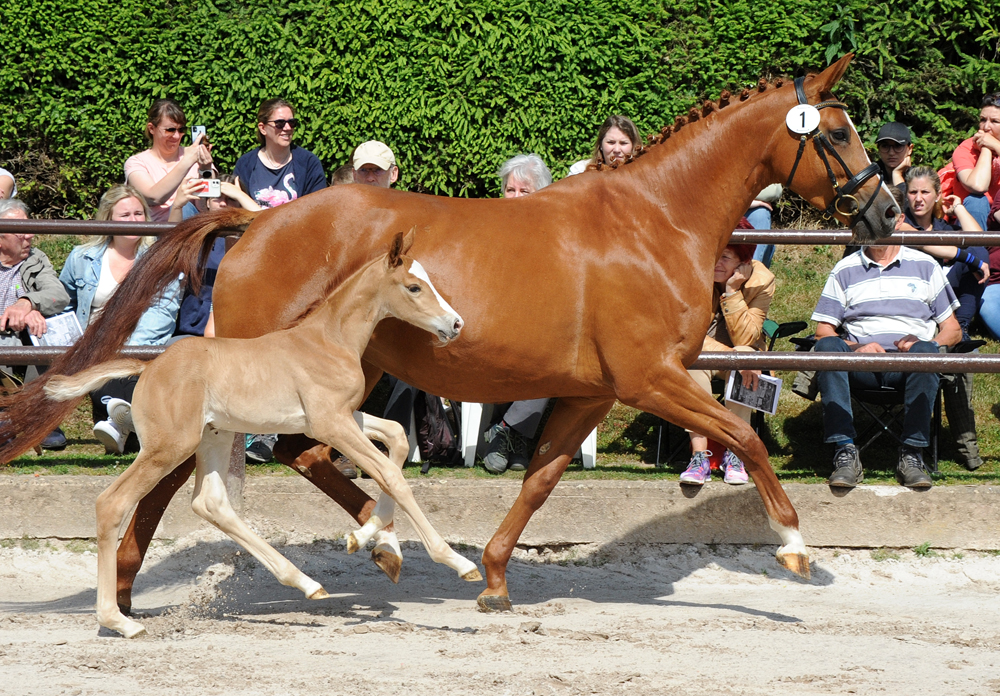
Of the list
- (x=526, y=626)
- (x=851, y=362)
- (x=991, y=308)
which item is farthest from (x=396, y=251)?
(x=991, y=308)

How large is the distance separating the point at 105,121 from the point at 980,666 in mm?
7648

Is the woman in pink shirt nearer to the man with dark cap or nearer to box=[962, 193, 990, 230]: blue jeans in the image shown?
box=[962, 193, 990, 230]: blue jeans

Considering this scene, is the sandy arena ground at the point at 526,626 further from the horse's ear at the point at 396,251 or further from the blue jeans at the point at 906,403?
the horse's ear at the point at 396,251

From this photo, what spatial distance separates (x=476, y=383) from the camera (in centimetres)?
490

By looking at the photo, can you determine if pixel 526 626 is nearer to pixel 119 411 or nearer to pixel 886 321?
pixel 119 411

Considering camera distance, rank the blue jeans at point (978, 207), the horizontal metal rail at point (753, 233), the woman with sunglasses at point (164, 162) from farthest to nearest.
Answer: the blue jeans at point (978, 207) → the woman with sunglasses at point (164, 162) → the horizontal metal rail at point (753, 233)

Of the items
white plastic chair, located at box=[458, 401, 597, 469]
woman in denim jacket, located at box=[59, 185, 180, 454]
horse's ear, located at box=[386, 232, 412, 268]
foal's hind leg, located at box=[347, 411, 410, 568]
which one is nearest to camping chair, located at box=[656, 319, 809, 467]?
white plastic chair, located at box=[458, 401, 597, 469]

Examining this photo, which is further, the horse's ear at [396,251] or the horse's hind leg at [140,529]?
the horse's hind leg at [140,529]

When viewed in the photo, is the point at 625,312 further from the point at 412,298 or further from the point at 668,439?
the point at 668,439

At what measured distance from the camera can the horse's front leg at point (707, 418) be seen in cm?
483

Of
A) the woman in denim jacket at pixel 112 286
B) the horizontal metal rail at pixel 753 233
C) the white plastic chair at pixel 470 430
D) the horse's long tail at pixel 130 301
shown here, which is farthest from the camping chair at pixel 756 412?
the woman in denim jacket at pixel 112 286

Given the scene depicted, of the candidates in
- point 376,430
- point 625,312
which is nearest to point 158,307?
point 376,430

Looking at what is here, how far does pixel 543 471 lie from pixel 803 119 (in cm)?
193

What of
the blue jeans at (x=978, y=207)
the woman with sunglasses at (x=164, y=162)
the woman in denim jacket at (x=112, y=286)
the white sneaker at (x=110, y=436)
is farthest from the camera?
the blue jeans at (x=978, y=207)
